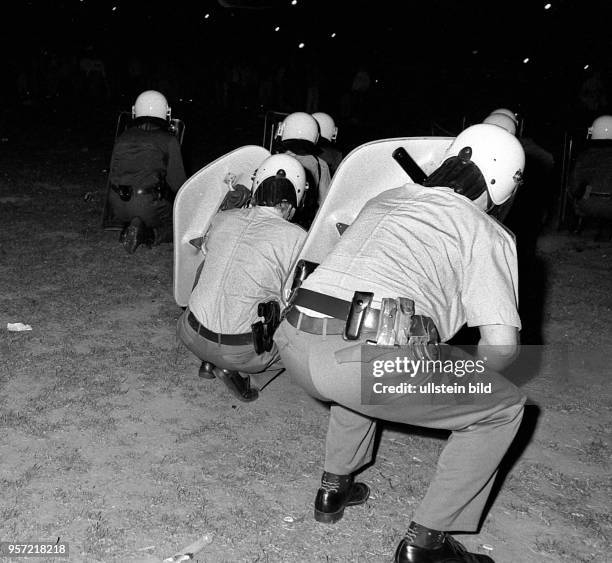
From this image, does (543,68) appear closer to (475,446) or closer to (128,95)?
(128,95)

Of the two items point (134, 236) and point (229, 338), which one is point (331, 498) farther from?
point (134, 236)

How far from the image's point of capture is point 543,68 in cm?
2884

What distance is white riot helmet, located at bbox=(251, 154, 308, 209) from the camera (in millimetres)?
4324

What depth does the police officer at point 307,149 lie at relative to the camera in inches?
269

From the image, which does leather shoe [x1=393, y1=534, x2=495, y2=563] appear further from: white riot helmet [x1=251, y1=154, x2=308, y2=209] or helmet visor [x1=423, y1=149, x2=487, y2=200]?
white riot helmet [x1=251, y1=154, x2=308, y2=209]

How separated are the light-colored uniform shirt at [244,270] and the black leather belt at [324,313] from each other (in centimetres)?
125

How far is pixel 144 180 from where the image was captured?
25.0 ft

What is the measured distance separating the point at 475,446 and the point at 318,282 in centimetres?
82

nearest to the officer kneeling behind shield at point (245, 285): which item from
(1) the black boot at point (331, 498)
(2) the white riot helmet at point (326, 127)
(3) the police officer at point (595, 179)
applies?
(1) the black boot at point (331, 498)

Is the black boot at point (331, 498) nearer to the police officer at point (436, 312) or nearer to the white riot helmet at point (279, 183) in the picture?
the police officer at point (436, 312)

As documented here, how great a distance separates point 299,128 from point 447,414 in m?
4.90

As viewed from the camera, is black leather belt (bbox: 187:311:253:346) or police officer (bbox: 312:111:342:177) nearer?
black leather belt (bbox: 187:311:253:346)

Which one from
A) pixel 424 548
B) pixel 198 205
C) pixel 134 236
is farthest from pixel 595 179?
pixel 424 548

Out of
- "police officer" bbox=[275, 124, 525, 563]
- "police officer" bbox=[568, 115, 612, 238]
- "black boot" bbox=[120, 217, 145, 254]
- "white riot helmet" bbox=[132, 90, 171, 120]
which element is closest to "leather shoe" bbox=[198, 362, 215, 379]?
"police officer" bbox=[275, 124, 525, 563]
